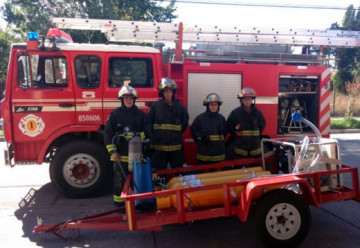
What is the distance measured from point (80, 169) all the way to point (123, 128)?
1.31 metres

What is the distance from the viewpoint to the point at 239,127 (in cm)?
479

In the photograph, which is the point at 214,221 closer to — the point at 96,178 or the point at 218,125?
the point at 218,125

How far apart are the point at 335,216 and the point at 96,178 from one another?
3.69 meters

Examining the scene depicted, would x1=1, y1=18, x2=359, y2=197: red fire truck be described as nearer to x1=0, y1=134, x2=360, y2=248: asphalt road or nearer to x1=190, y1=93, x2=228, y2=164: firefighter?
→ x1=0, y1=134, x2=360, y2=248: asphalt road

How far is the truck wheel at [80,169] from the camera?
16.3 ft

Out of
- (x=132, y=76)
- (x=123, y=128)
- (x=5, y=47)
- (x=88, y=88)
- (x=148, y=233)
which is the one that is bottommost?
(x=148, y=233)

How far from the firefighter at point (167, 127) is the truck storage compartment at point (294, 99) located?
2.24m

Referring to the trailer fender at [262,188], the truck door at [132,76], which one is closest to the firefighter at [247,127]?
the trailer fender at [262,188]

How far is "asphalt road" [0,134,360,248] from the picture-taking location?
362 cm

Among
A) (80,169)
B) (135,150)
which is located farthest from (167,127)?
(80,169)

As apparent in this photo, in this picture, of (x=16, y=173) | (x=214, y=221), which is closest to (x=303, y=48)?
(x=214, y=221)

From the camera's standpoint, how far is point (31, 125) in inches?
192

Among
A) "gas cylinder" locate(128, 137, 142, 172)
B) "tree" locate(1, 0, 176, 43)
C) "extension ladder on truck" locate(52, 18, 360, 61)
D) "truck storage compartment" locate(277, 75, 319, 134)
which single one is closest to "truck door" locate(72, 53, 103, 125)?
"extension ladder on truck" locate(52, 18, 360, 61)

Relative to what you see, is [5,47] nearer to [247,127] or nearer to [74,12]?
[74,12]
